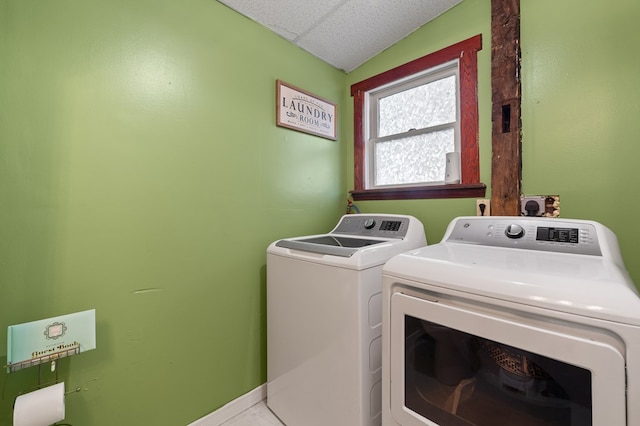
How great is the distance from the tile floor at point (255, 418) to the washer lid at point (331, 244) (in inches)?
37.5

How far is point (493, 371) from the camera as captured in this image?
0.76 metres

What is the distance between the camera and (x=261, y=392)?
1585mm

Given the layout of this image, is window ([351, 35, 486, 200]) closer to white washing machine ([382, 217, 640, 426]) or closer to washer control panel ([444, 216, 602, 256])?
washer control panel ([444, 216, 602, 256])

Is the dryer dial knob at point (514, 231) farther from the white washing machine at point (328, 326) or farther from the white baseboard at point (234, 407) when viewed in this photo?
the white baseboard at point (234, 407)

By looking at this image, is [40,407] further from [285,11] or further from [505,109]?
[505,109]

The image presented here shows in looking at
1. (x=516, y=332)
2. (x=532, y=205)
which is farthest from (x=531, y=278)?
(x=532, y=205)

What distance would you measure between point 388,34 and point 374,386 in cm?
206

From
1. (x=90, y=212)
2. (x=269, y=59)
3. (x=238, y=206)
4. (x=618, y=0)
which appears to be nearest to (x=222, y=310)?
(x=238, y=206)

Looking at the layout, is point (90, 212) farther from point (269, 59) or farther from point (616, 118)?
point (616, 118)

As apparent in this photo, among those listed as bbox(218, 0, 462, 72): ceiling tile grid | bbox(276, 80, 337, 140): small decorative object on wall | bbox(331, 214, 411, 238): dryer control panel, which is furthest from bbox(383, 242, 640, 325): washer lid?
bbox(218, 0, 462, 72): ceiling tile grid

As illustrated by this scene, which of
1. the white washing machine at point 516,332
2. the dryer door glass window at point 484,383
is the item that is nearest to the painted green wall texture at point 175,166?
the white washing machine at point 516,332

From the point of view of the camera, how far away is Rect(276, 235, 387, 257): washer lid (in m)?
1.14

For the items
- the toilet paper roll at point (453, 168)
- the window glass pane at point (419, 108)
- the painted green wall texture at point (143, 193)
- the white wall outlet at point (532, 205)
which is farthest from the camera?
the window glass pane at point (419, 108)

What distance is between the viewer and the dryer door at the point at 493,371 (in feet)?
1.86
